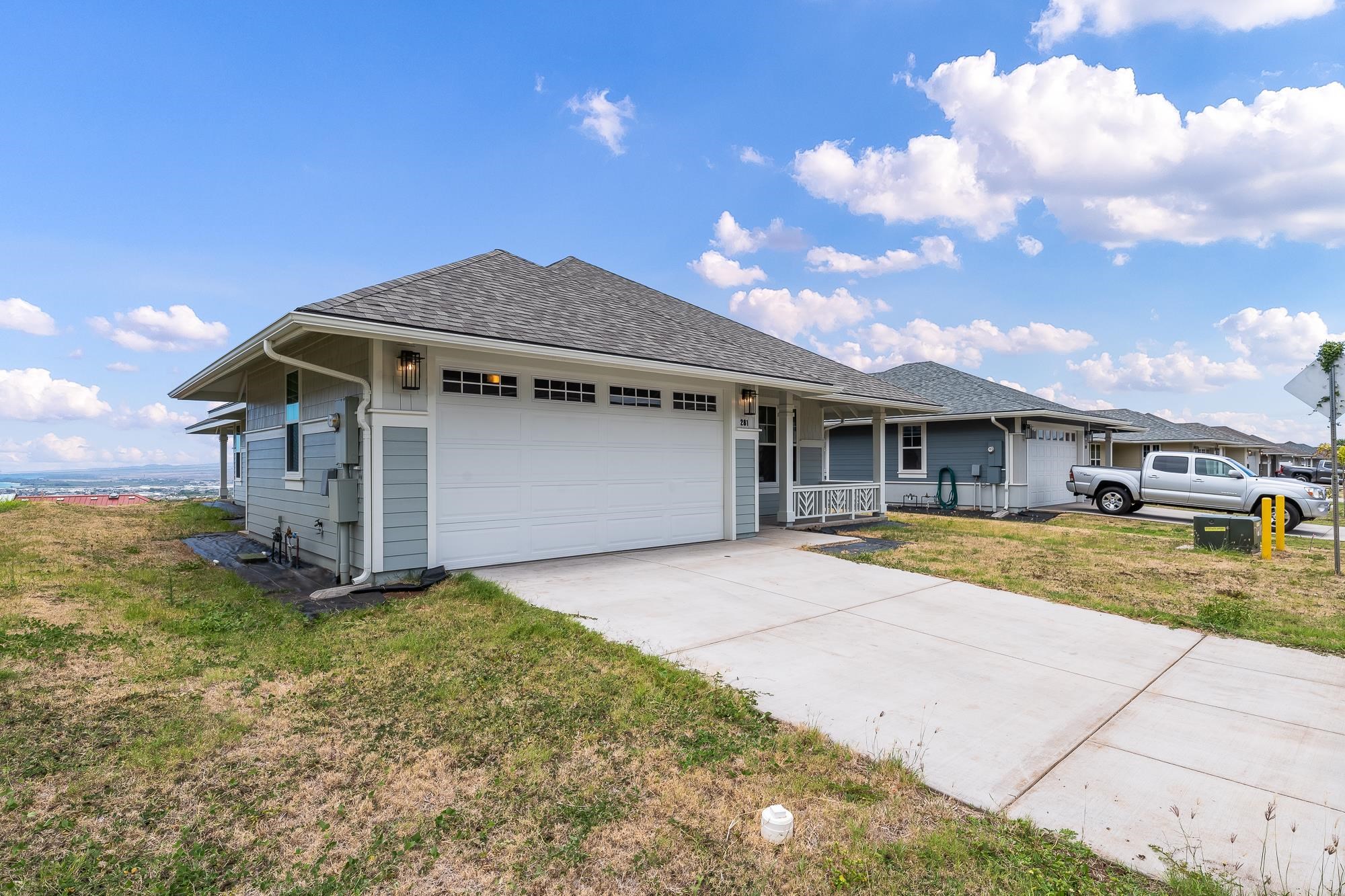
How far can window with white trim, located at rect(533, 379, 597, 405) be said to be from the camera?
333 inches

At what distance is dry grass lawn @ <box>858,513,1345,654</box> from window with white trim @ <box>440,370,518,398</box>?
589 cm

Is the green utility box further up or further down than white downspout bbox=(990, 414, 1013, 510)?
further down

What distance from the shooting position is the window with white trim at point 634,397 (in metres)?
9.25

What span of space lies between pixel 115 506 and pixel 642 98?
23.6 m

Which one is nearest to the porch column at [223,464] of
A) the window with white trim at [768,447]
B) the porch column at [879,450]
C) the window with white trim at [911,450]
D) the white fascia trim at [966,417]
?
the window with white trim at [768,447]

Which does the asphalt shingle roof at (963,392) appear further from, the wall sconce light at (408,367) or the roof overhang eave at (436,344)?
the wall sconce light at (408,367)

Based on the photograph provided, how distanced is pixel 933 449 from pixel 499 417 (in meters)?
15.2

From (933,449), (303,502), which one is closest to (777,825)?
(303,502)

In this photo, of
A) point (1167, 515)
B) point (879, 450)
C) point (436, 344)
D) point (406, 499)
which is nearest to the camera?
point (436, 344)

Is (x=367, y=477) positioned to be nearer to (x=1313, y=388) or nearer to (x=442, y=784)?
(x=442, y=784)

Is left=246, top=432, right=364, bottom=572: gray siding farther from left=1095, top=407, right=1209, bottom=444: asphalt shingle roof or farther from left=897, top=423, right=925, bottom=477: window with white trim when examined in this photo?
left=1095, top=407, right=1209, bottom=444: asphalt shingle roof

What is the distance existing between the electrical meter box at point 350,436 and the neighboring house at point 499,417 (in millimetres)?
30

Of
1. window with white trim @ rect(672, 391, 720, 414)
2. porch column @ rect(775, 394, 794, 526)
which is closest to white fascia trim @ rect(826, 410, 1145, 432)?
porch column @ rect(775, 394, 794, 526)

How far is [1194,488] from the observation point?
15.2 metres
